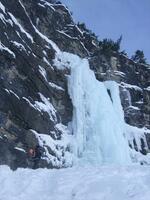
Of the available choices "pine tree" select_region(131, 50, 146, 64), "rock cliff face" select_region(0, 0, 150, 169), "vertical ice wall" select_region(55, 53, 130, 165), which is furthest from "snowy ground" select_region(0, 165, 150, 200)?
"pine tree" select_region(131, 50, 146, 64)

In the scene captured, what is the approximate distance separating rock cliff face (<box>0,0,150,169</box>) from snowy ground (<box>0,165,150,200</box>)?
11269 millimetres

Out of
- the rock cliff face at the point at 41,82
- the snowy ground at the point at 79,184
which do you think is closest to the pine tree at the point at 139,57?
the rock cliff face at the point at 41,82

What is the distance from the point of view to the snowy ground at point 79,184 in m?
12.0

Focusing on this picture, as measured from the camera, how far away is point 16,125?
27859 millimetres

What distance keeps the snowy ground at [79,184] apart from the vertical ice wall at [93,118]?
1581cm

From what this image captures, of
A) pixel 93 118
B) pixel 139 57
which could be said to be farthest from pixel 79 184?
pixel 139 57

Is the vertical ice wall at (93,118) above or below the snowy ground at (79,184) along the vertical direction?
above

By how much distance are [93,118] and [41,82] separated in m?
4.86

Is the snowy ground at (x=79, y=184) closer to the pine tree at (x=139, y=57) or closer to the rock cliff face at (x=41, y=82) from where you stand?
the rock cliff face at (x=41, y=82)

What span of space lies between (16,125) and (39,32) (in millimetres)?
9441

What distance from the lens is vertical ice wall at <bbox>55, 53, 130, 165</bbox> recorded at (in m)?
32.1

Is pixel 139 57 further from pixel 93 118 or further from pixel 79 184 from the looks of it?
pixel 79 184

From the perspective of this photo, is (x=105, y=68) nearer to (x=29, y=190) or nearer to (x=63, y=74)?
(x=63, y=74)

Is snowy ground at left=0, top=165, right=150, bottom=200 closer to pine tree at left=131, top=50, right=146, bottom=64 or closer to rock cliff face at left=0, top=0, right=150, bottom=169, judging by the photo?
rock cliff face at left=0, top=0, right=150, bottom=169
